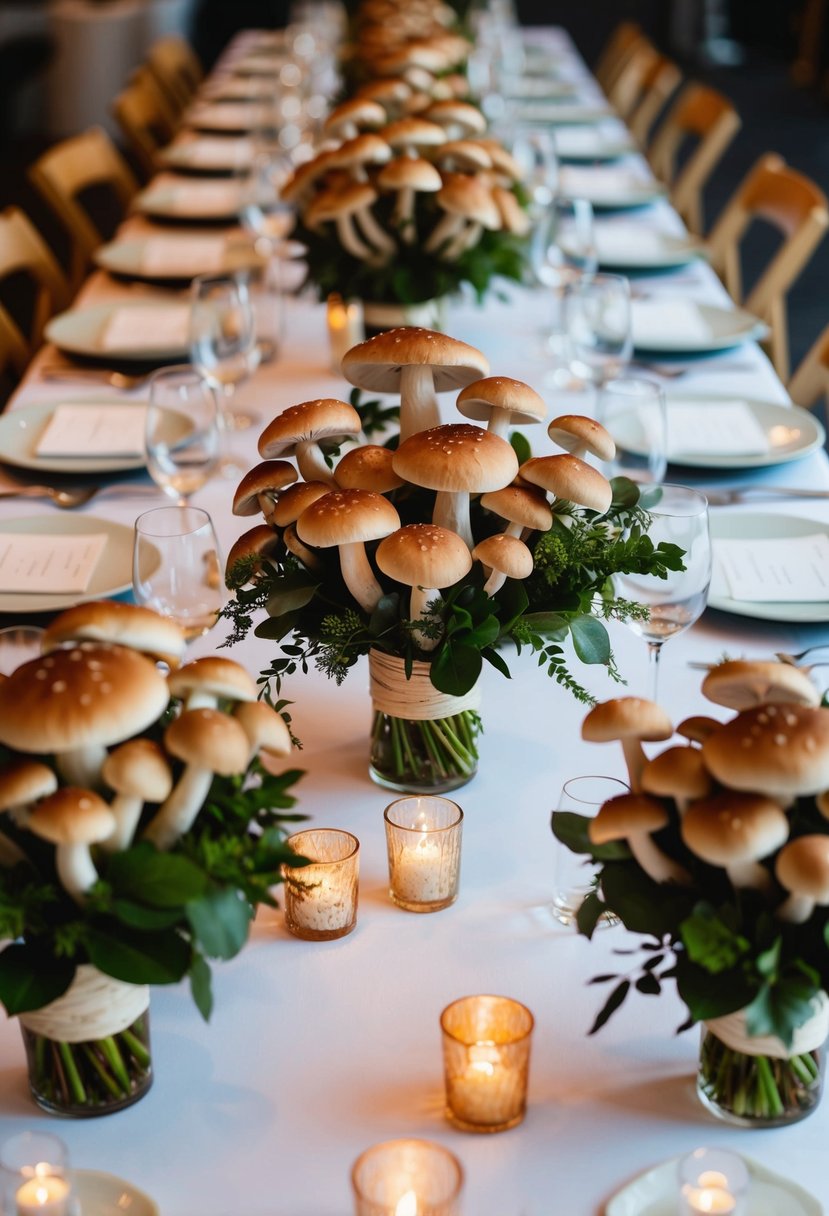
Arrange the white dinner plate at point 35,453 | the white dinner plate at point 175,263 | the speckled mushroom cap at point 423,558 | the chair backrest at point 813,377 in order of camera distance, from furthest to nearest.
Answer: the white dinner plate at point 175,263
the chair backrest at point 813,377
the white dinner plate at point 35,453
the speckled mushroom cap at point 423,558

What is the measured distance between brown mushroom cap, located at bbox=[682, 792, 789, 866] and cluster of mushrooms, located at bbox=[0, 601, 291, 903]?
0.27 m

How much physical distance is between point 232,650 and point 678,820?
0.76 meters

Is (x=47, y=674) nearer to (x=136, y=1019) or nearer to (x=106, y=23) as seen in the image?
(x=136, y=1019)

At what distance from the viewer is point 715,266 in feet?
12.5

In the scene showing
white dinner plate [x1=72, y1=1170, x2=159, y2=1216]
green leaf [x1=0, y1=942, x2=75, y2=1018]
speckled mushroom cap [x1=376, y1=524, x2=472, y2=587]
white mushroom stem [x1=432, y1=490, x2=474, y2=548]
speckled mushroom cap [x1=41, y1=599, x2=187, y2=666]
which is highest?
speckled mushroom cap [x1=41, y1=599, x2=187, y2=666]

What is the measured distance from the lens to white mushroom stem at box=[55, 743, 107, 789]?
876 mm

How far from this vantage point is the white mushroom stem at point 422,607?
1.20m

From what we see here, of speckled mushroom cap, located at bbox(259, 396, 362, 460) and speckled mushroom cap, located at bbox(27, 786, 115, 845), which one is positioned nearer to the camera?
speckled mushroom cap, located at bbox(27, 786, 115, 845)

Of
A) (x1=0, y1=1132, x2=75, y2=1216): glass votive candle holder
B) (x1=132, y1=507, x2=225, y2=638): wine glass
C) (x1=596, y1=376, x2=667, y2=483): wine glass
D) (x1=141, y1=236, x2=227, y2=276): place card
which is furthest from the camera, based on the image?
(x1=141, y1=236, x2=227, y2=276): place card

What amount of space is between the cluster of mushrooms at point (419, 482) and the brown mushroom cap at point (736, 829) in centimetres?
35

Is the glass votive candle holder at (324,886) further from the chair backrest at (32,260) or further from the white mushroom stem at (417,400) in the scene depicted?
the chair backrest at (32,260)

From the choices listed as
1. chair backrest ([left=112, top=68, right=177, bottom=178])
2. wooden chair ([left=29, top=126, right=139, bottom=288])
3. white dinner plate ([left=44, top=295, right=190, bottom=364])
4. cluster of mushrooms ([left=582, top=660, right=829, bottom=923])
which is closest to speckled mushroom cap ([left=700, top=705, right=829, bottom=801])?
cluster of mushrooms ([left=582, top=660, right=829, bottom=923])

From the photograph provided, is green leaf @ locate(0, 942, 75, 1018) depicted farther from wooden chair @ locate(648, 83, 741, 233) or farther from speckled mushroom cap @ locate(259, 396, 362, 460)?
wooden chair @ locate(648, 83, 741, 233)

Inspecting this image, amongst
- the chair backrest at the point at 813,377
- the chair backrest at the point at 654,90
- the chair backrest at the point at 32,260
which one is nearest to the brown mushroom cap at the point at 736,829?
the chair backrest at the point at 813,377
